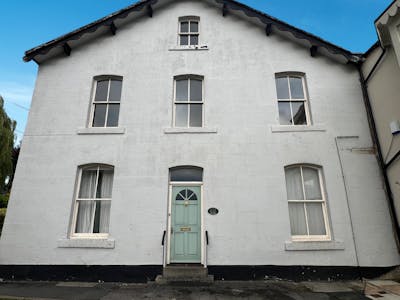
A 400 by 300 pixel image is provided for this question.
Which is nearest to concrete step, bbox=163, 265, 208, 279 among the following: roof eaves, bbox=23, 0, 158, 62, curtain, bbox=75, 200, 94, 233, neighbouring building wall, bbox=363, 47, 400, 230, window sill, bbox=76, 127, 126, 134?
curtain, bbox=75, 200, 94, 233

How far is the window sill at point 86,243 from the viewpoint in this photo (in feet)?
22.5

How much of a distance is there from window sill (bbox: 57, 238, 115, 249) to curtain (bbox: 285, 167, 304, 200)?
5.49 m

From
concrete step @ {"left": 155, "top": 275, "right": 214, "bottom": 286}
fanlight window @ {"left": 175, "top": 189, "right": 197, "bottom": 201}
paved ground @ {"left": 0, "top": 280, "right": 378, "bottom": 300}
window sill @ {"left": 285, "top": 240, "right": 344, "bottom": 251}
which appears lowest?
paved ground @ {"left": 0, "top": 280, "right": 378, "bottom": 300}

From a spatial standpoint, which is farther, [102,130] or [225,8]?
[225,8]

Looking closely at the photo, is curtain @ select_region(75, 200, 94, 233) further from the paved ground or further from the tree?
the tree

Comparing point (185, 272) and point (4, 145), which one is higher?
point (4, 145)

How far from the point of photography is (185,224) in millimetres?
7234

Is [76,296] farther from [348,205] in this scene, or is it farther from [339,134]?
[339,134]

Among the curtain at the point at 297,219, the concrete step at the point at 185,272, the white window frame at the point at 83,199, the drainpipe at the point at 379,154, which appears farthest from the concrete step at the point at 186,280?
the drainpipe at the point at 379,154

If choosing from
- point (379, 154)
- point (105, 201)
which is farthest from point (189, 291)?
point (379, 154)

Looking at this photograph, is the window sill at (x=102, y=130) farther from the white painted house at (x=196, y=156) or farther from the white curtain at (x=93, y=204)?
the white curtain at (x=93, y=204)

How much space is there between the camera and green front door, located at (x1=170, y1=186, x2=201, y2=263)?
701 centimetres

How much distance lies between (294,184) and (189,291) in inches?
172

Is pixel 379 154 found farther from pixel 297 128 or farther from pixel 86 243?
pixel 86 243
